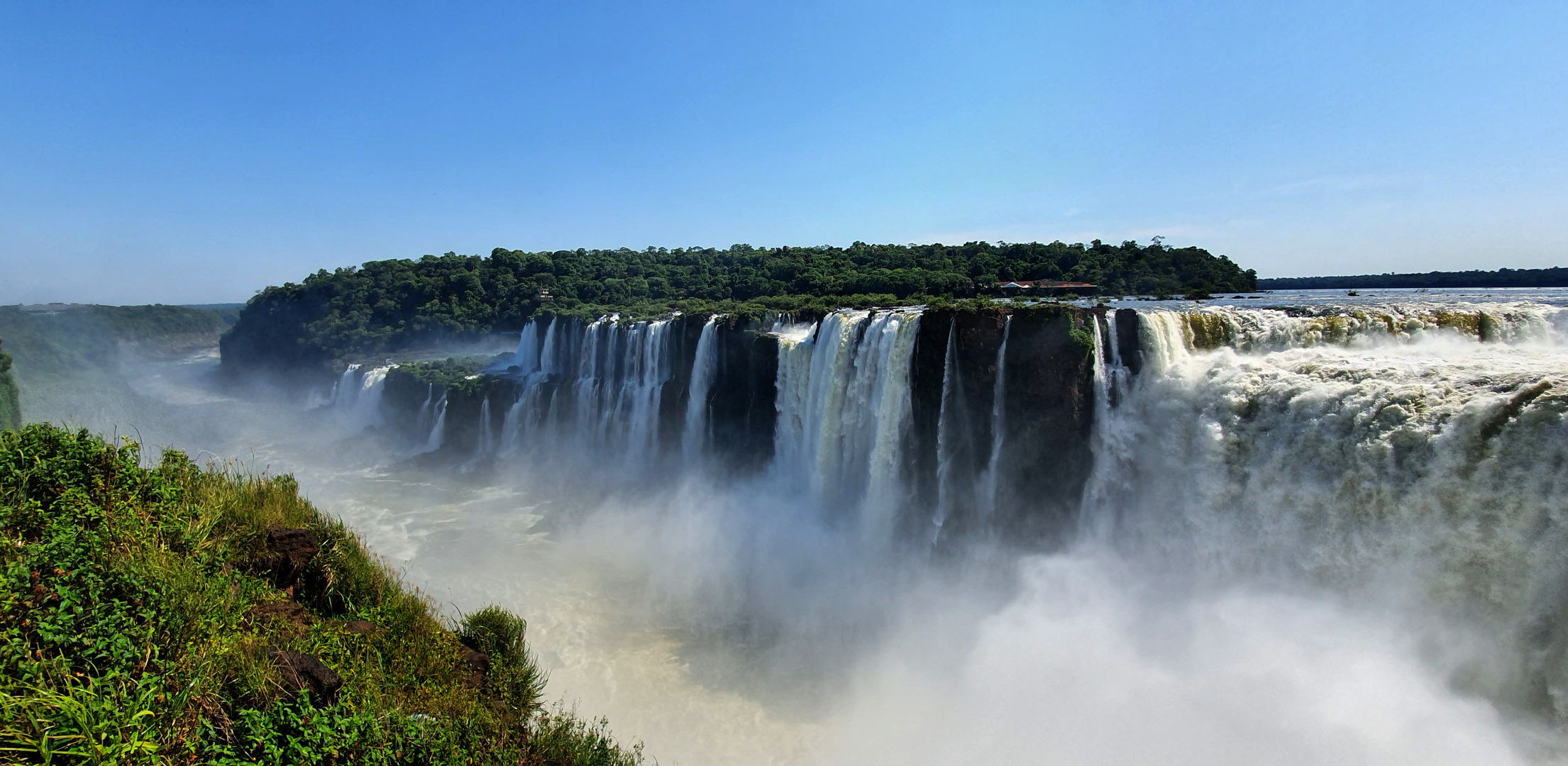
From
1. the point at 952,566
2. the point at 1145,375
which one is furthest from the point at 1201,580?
the point at 952,566

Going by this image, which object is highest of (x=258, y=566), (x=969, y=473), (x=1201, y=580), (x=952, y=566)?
(x=258, y=566)

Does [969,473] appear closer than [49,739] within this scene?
No

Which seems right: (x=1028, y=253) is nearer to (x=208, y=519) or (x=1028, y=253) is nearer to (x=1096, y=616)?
(x=1096, y=616)

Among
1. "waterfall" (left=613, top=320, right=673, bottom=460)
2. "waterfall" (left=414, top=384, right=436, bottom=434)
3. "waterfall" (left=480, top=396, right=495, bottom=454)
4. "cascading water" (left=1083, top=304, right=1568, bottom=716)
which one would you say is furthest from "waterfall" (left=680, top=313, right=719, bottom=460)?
"waterfall" (left=414, top=384, right=436, bottom=434)

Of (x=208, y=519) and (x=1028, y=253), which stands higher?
(x=1028, y=253)

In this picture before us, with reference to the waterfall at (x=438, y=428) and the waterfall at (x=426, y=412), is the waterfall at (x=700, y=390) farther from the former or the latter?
the waterfall at (x=426, y=412)

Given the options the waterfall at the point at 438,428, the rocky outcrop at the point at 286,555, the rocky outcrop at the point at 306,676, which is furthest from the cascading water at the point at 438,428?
the rocky outcrop at the point at 306,676

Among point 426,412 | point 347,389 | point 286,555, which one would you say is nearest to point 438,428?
point 426,412

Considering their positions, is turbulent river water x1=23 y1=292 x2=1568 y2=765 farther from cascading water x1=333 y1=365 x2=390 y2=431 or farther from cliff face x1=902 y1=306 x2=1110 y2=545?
cascading water x1=333 y1=365 x2=390 y2=431
